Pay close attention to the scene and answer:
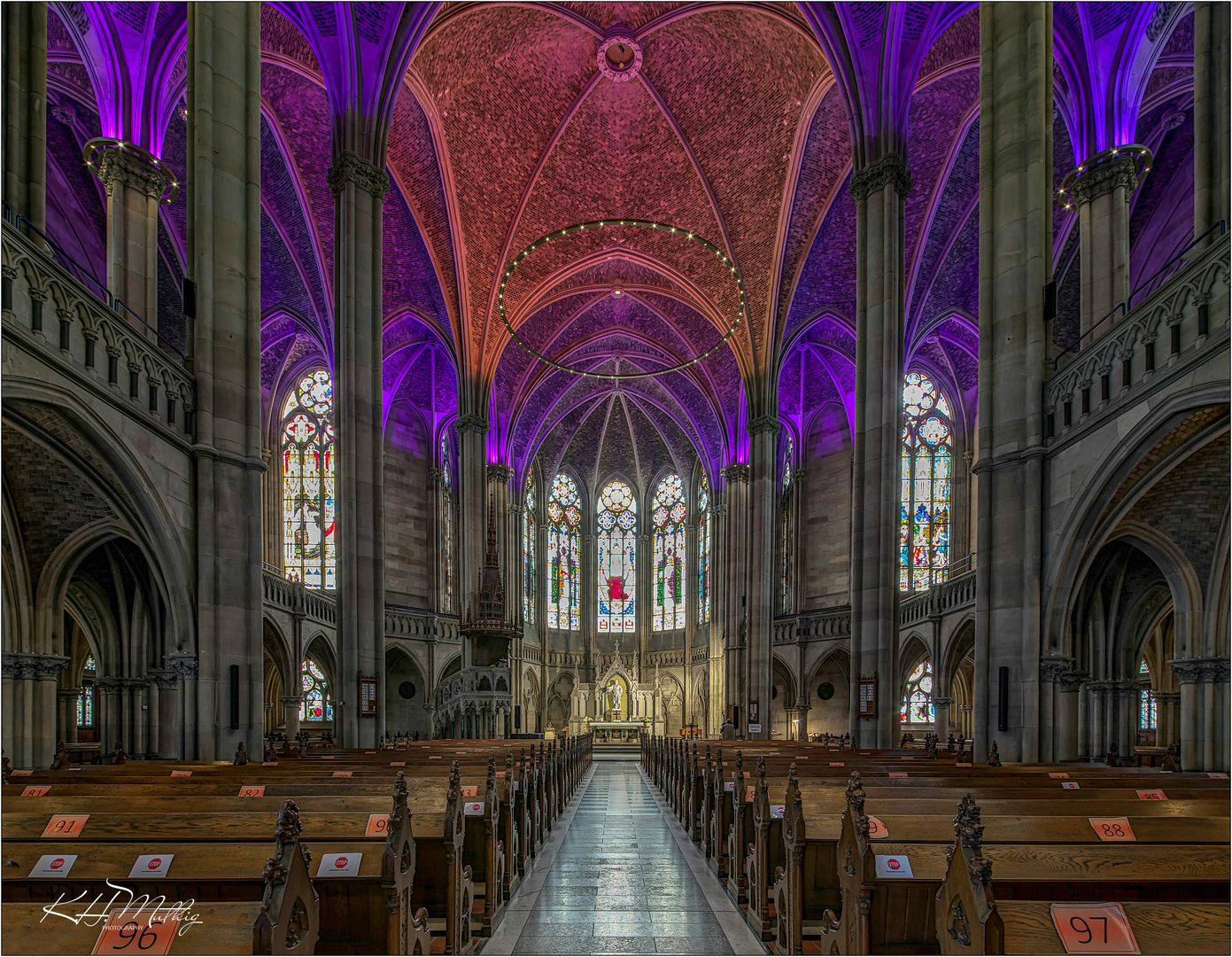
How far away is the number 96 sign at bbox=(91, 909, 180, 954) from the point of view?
3.46m

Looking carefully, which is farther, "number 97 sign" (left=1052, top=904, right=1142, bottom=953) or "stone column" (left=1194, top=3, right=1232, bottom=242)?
"stone column" (left=1194, top=3, right=1232, bottom=242)

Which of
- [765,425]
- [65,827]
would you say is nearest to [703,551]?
[765,425]

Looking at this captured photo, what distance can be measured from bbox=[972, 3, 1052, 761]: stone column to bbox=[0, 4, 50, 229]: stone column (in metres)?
12.3

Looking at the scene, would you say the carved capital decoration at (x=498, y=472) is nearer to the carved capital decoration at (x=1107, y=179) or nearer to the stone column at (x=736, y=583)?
the stone column at (x=736, y=583)

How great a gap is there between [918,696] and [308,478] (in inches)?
937

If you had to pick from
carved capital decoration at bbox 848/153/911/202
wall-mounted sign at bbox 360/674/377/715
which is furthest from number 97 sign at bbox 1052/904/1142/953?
carved capital decoration at bbox 848/153/911/202

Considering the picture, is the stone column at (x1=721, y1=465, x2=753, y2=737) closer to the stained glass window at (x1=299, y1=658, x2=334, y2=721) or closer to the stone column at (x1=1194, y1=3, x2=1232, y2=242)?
the stained glass window at (x1=299, y1=658, x2=334, y2=721)

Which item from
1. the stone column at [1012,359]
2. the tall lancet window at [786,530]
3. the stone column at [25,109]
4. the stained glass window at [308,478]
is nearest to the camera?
the stone column at [25,109]

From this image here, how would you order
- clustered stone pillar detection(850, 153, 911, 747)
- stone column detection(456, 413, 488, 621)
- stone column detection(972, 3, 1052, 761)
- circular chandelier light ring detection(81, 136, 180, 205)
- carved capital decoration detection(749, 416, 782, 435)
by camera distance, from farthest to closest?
carved capital decoration detection(749, 416, 782, 435) < stone column detection(456, 413, 488, 621) < clustered stone pillar detection(850, 153, 911, 747) < circular chandelier light ring detection(81, 136, 180, 205) < stone column detection(972, 3, 1052, 761)

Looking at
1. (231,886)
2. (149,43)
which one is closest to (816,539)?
(149,43)

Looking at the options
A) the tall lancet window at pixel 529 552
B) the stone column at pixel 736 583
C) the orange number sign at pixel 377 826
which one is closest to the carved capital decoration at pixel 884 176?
the stone column at pixel 736 583

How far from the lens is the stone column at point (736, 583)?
33812 millimetres

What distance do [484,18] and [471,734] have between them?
20969mm

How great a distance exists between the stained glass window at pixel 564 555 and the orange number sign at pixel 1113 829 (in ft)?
131
